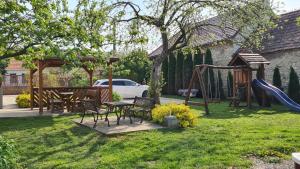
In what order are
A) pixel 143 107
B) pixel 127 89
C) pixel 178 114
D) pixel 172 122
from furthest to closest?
pixel 127 89, pixel 143 107, pixel 178 114, pixel 172 122

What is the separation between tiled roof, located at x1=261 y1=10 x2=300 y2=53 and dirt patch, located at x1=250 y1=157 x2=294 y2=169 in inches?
497

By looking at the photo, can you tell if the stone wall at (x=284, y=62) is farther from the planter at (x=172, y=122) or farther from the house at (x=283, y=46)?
the planter at (x=172, y=122)

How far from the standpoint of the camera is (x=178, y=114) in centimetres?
1129

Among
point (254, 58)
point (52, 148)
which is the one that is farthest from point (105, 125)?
point (254, 58)

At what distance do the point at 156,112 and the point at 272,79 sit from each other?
10636mm

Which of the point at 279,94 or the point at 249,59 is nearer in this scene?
the point at 279,94

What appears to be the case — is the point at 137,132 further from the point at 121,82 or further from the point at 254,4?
the point at 121,82

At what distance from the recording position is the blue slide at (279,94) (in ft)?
49.6

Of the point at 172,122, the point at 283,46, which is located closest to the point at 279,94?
the point at 283,46

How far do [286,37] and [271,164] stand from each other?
14.5 metres

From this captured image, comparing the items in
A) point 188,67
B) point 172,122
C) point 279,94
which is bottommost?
point 172,122

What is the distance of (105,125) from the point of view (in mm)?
11672

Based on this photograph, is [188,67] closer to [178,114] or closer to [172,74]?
[172,74]

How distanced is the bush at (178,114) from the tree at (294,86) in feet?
29.0
